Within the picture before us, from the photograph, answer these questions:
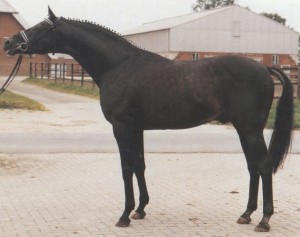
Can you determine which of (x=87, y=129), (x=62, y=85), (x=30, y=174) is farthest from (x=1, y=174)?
(x=62, y=85)

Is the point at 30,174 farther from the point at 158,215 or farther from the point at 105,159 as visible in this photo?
the point at 158,215

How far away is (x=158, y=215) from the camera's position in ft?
23.6

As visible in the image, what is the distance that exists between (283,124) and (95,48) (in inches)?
91.6

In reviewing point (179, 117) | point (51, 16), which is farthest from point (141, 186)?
point (51, 16)

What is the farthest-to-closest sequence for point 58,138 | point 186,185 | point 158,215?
point 58,138, point 186,185, point 158,215

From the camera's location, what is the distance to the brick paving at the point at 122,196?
6508 mm

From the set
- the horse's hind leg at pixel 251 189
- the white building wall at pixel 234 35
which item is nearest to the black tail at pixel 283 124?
the horse's hind leg at pixel 251 189

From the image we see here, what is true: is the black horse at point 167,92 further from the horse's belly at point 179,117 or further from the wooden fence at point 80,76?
the wooden fence at point 80,76

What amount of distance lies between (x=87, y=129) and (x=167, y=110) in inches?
387

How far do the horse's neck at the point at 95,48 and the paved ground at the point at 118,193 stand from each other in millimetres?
1747

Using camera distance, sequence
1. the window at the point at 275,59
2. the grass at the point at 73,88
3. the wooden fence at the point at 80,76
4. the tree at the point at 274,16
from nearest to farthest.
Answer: the wooden fence at the point at 80,76
the grass at the point at 73,88
the window at the point at 275,59
the tree at the point at 274,16

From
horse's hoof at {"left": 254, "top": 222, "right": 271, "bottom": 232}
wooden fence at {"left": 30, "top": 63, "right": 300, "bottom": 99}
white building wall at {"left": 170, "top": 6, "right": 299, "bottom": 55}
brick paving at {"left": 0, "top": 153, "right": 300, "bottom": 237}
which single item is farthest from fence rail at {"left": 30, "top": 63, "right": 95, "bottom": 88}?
horse's hoof at {"left": 254, "top": 222, "right": 271, "bottom": 232}

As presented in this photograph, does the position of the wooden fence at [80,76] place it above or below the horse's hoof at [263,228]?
above

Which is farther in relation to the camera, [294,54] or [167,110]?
[294,54]
